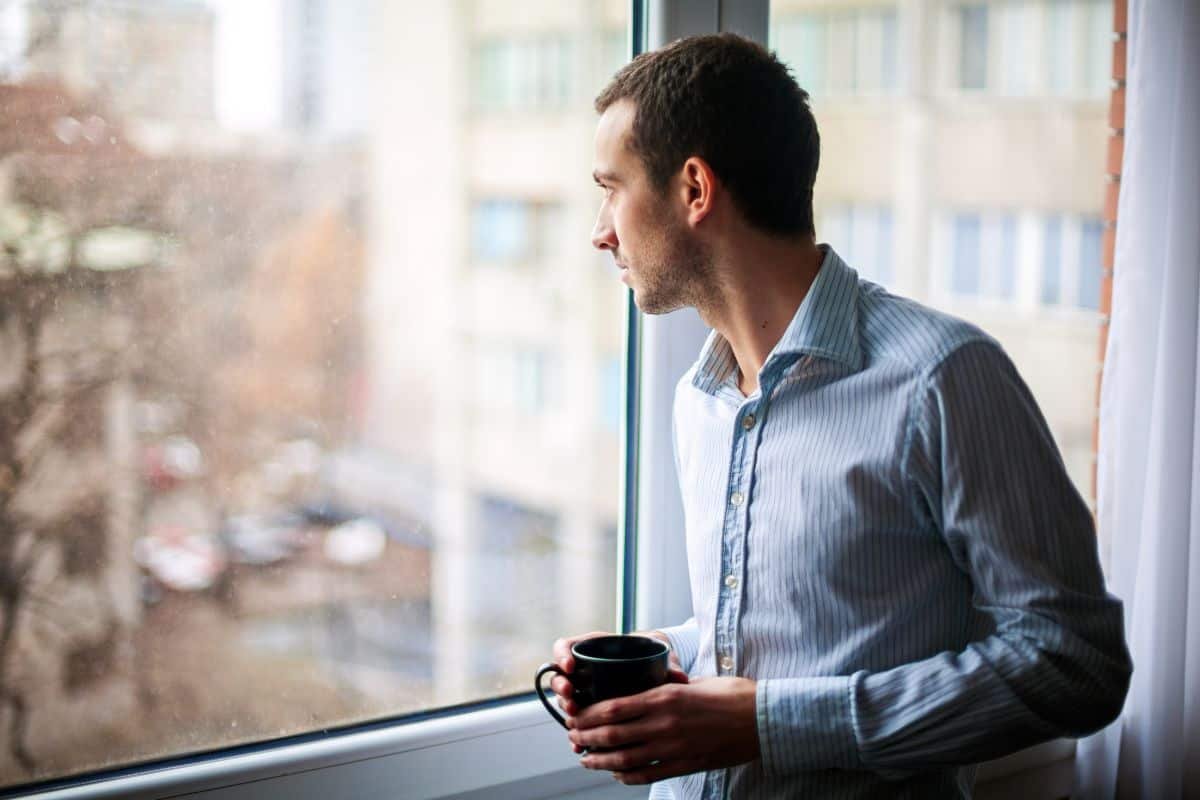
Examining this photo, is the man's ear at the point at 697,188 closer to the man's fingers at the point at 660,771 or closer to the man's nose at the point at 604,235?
the man's nose at the point at 604,235

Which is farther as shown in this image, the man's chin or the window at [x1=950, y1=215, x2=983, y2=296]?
the window at [x1=950, y1=215, x2=983, y2=296]

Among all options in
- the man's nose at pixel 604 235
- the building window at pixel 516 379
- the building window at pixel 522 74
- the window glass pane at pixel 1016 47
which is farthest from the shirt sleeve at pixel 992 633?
the window glass pane at pixel 1016 47

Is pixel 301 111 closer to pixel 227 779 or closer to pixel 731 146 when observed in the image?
pixel 731 146

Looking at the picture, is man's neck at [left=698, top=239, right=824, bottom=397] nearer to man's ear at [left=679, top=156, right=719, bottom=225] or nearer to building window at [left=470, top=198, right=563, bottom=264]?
man's ear at [left=679, top=156, right=719, bottom=225]

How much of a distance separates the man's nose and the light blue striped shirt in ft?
0.74

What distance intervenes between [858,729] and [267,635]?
28.8 inches

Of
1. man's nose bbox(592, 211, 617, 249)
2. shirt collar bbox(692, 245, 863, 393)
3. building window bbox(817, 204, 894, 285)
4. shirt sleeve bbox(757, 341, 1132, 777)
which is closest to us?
shirt sleeve bbox(757, 341, 1132, 777)

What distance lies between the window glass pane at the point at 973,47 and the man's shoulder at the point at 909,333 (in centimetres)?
106

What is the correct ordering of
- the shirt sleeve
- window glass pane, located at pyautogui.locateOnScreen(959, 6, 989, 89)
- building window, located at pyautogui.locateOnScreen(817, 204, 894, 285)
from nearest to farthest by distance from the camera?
the shirt sleeve → building window, located at pyautogui.locateOnScreen(817, 204, 894, 285) → window glass pane, located at pyautogui.locateOnScreen(959, 6, 989, 89)

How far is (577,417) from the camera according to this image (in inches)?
62.2

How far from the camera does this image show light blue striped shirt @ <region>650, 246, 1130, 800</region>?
3.15ft

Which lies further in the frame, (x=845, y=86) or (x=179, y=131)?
(x=845, y=86)

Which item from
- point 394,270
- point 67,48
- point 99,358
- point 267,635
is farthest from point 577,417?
point 67,48

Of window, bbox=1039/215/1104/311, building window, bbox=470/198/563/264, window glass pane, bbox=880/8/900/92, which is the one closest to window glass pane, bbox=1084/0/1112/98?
window, bbox=1039/215/1104/311
